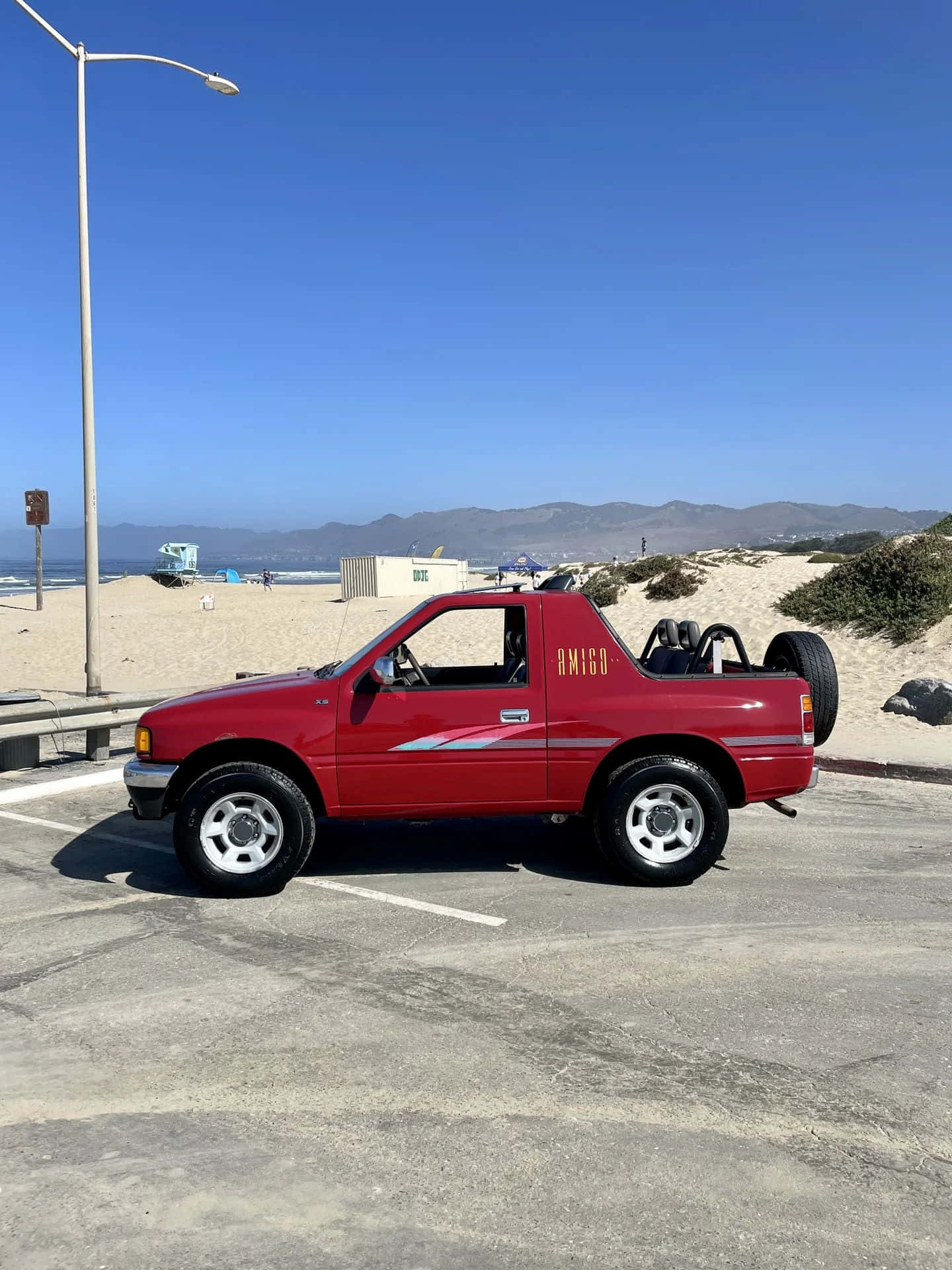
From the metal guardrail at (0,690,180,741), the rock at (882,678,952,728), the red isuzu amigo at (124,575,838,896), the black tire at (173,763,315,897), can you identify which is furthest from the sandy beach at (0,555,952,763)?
the black tire at (173,763,315,897)

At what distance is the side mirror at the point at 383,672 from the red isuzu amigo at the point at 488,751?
1cm

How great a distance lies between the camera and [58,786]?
31.6 ft

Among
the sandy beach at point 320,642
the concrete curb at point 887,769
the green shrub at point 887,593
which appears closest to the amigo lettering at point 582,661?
the concrete curb at point 887,769

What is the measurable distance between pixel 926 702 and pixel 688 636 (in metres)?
6.75

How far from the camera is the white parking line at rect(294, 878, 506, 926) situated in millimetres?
5734

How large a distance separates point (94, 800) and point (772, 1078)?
7.02 meters

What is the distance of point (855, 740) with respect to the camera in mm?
11750

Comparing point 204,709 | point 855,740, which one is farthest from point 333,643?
point 204,709

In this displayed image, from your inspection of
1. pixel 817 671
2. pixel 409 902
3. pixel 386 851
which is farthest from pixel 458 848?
pixel 817 671

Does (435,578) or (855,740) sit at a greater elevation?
(435,578)

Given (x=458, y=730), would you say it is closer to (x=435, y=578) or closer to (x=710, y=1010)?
(x=710, y=1010)

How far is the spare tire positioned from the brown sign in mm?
23285

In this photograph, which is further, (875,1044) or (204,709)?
(204,709)

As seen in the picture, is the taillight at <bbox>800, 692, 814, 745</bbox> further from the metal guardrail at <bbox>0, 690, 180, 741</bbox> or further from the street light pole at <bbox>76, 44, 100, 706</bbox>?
the street light pole at <bbox>76, 44, 100, 706</bbox>
